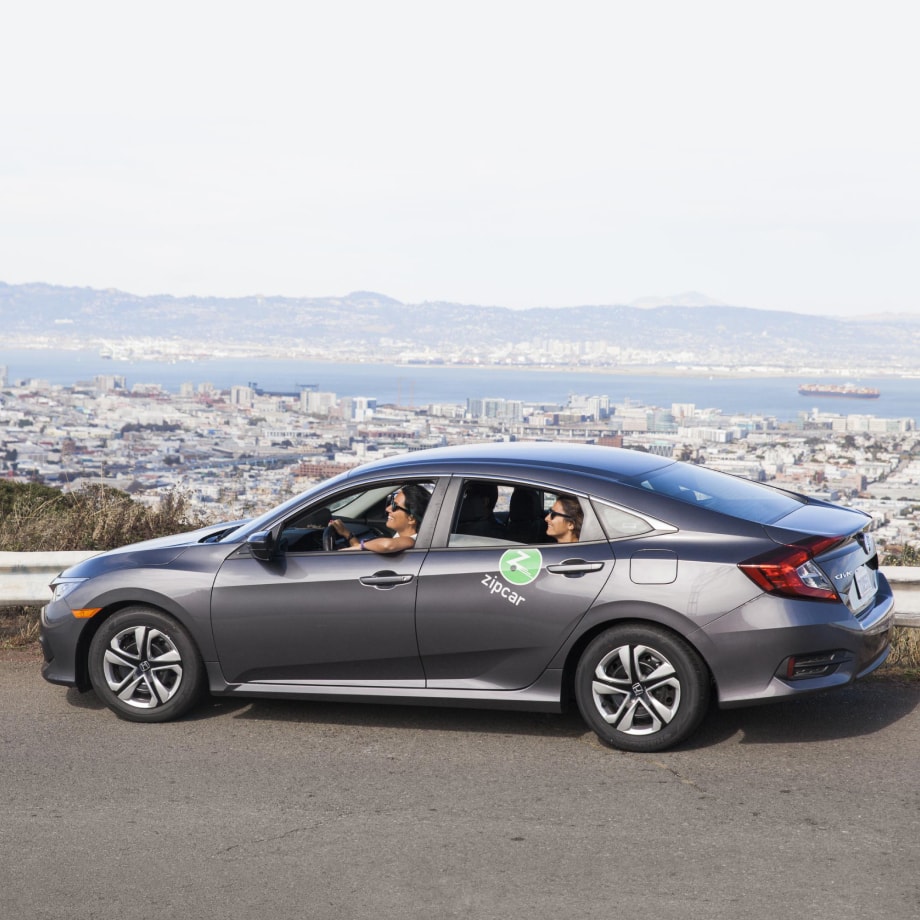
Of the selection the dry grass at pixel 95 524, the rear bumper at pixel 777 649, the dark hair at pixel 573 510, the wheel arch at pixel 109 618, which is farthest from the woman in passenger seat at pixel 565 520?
the dry grass at pixel 95 524

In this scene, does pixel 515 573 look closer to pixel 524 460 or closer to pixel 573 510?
pixel 573 510

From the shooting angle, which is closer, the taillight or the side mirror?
the taillight

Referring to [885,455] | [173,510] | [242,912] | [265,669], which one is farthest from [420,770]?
[885,455]

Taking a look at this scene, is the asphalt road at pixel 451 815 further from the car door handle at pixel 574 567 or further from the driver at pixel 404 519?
the driver at pixel 404 519

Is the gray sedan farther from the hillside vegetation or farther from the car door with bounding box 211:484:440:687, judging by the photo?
the hillside vegetation

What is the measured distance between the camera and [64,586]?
274 inches

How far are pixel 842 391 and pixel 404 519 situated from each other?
61651 mm

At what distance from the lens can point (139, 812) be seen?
5.29 metres

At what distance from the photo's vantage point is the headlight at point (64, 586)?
22.5 ft

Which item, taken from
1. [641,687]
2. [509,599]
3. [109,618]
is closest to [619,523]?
[509,599]

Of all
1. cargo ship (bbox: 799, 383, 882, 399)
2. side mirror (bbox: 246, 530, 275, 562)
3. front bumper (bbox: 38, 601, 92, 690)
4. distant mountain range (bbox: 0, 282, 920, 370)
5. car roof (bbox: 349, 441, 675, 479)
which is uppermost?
distant mountain range (bbox: 0, 282, 920, 370)

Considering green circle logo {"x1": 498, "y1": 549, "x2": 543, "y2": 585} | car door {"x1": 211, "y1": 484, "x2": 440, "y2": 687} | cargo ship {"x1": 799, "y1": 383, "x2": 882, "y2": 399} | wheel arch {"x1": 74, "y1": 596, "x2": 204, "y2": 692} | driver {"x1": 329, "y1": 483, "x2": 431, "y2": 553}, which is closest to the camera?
green circle logo {"x1": 498, "y1": 549, "x2": 543, "y2": 585}

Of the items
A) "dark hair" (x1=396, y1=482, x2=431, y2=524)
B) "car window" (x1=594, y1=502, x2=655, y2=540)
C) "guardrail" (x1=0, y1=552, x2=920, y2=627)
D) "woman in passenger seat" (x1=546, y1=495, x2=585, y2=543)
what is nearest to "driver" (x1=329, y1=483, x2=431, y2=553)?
"dark hair" (x1=396, y1=482, x2=431, y2=524)

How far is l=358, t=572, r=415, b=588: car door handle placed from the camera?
6.28m
